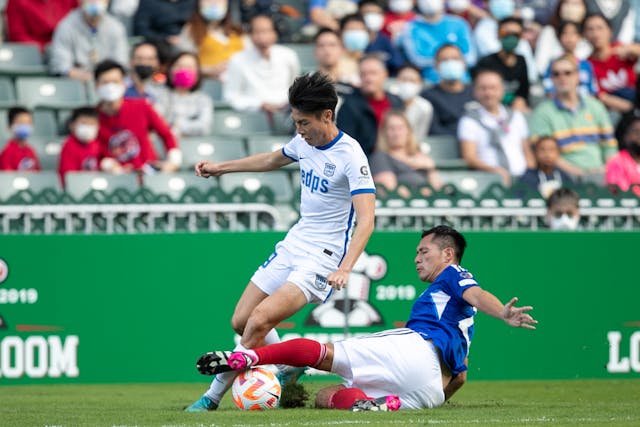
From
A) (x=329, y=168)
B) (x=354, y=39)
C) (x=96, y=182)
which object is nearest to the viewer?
(x=329, y=168)

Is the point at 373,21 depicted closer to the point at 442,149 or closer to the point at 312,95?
the point at 442,149

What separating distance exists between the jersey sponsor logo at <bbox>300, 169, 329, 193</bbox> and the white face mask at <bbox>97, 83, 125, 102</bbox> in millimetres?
5910

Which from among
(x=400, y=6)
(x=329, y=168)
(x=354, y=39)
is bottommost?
(x=329, y=168)

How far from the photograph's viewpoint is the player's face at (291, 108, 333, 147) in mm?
8609

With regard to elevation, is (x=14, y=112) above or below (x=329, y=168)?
above

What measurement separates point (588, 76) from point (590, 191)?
489 cm

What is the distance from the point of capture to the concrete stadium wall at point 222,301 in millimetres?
12484

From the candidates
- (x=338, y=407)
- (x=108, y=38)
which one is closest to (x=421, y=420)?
(x=338, y=407)

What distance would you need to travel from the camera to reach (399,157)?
48.8ft

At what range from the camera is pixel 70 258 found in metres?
12.6

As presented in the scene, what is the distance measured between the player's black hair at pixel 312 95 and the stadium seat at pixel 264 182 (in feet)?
17.8

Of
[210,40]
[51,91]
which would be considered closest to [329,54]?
[210,40]

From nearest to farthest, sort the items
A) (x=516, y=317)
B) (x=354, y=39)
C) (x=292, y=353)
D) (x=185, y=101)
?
(x=516, y=317) → (x=292, y=353) → (x=185, y=101) → (x=354, y=39)

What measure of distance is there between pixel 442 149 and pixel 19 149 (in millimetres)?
4985
